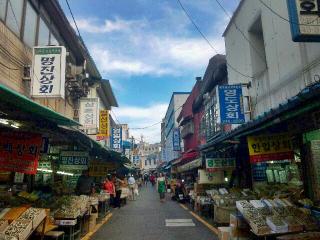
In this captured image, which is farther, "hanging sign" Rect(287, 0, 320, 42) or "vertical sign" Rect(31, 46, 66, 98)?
"vertical sign" Rect(31, 46, 66, 98)

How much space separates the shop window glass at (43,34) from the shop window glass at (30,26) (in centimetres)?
58

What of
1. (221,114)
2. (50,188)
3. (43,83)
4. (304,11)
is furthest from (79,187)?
(304,11)

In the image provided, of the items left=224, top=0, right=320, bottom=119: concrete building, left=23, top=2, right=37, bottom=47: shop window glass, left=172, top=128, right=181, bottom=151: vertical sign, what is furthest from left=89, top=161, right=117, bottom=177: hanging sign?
left=172, top=128, right=181, bottom=151: vertical sign

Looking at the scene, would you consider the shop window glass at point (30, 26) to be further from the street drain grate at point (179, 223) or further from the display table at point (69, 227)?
the street drain grate at point (179, 223)

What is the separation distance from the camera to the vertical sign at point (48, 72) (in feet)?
38.4

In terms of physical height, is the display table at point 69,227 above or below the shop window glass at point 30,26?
below

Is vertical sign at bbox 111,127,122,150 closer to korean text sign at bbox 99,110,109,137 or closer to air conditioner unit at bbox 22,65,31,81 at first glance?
korean text sign at bbox 99,110,109,137

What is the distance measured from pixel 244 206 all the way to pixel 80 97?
1361 cm

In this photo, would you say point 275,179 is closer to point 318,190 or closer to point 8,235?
point 318,190

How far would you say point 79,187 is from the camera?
15508 mm

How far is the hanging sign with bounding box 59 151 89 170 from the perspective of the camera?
45.0ft

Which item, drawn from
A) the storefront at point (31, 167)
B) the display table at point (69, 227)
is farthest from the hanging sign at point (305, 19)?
the display table at point (69, 227)

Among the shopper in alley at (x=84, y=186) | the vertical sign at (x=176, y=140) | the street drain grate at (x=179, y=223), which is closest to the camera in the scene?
the street drain grate at (x=179, y=223)

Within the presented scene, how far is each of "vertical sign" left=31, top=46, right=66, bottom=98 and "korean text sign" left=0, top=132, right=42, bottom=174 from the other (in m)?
3.53
